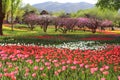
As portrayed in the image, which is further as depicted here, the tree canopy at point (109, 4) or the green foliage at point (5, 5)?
the green foliage at point (5, 5)

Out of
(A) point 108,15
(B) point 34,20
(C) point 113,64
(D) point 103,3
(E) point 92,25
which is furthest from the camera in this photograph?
(A) point 108,15

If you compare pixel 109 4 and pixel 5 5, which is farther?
pixel 5 5

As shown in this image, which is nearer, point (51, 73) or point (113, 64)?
point (51, 73)

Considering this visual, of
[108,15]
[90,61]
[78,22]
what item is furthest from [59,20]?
[90,61]

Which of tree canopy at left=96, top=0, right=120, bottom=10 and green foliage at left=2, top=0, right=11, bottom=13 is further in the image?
green foliage at left=2, top=0, right=11, bottom=13

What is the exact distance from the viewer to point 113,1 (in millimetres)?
40562

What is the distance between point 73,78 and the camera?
8570mm

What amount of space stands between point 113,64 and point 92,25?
72.3m

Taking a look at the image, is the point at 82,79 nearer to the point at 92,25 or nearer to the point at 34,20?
the point at 92,25

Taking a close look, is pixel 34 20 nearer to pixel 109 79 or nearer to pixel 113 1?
pixel 113 1

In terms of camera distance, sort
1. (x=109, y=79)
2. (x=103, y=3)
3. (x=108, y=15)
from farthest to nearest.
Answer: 1. (x=108, y=15)
2. (x=103, y=3)
3. (x=109, y=79)

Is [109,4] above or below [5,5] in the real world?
above

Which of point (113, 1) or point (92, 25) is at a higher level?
point (113, 1)

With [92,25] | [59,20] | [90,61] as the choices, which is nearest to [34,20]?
[59,20]
